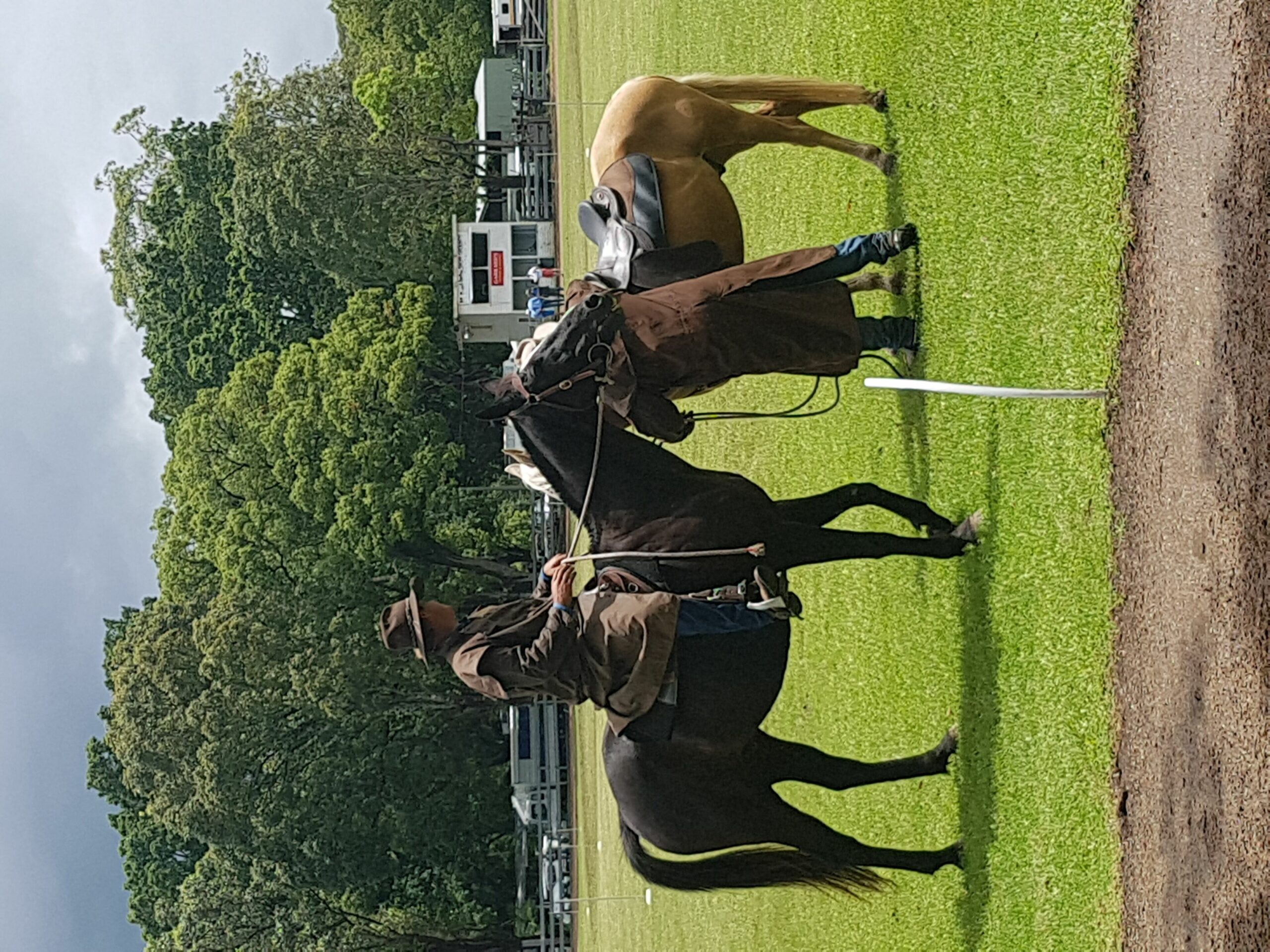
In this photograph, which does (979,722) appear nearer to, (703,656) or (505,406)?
(703,656)

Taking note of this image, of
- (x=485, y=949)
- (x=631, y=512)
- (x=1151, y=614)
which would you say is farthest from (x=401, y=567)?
(x=1151, y=614)

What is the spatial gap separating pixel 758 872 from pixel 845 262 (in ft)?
10.0

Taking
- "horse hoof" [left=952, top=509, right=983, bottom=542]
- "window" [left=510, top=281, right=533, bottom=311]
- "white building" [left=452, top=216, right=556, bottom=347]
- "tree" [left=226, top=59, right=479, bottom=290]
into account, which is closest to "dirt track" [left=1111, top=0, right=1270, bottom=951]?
"horse hoof" [left=952, top=509, right=983, bottom=542]

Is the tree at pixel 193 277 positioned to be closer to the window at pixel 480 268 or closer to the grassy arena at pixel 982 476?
the window at pixel 480 268

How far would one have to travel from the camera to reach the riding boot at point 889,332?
699 centimetres

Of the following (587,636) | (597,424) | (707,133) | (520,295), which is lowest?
(587,636)

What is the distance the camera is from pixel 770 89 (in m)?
7.36

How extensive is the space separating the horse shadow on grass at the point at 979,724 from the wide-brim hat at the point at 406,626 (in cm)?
265

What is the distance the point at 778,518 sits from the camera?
610cm

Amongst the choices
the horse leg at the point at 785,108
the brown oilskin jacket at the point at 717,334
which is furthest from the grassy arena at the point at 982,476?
the brown oilskin jacket at the point at 717,334

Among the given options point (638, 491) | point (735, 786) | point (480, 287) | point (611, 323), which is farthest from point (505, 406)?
point (480, 287)

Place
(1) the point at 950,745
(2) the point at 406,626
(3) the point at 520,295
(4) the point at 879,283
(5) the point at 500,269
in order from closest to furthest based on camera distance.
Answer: (2) the point at 406,626 → (1) the point at 950,745 → (4) the point at 879,283 → (5) the point at 500,269 → (3) the point at 520,295

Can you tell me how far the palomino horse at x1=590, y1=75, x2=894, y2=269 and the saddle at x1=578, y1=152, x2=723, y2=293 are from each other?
0.06 meters

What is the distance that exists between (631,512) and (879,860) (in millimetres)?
2129
